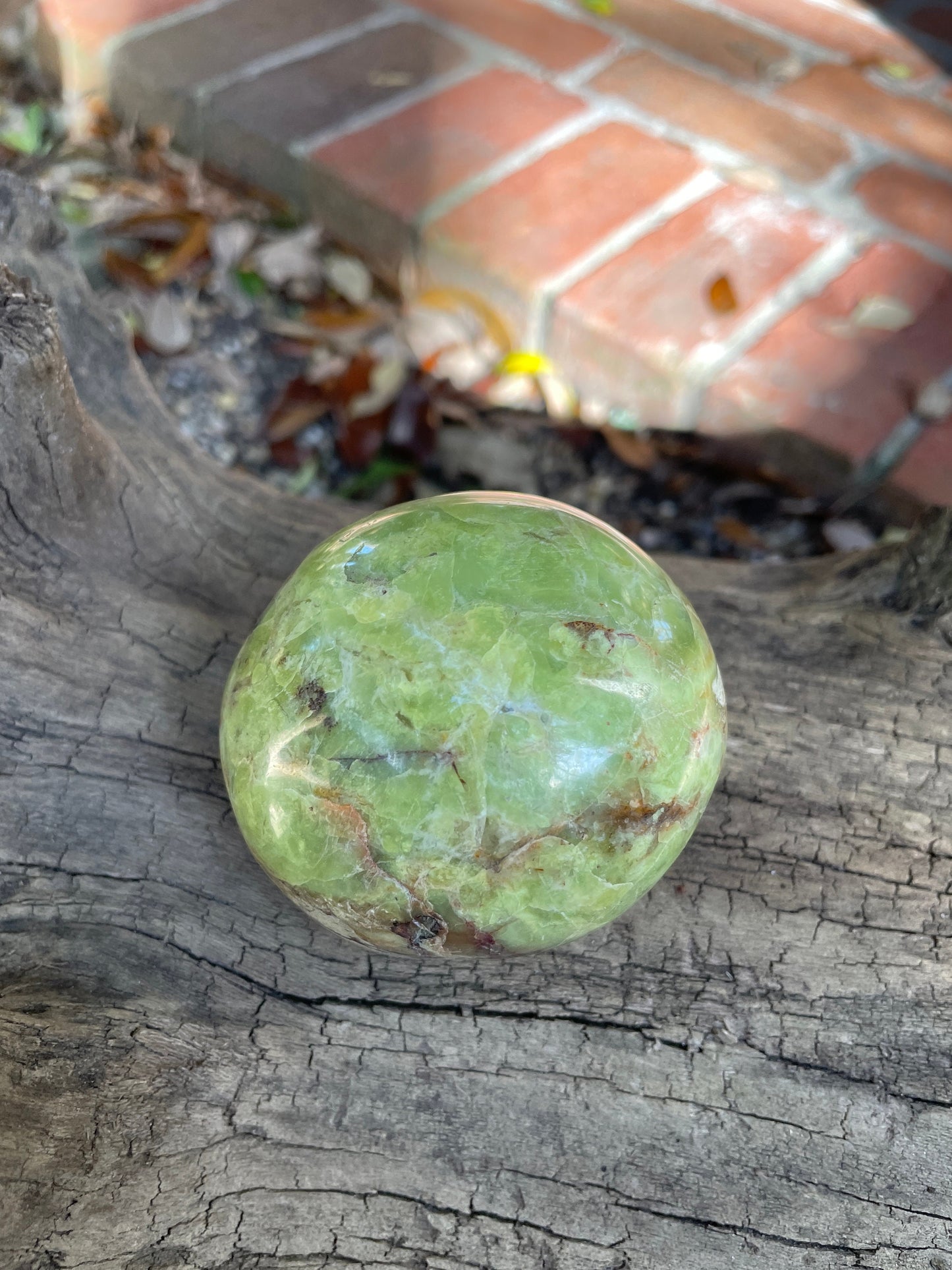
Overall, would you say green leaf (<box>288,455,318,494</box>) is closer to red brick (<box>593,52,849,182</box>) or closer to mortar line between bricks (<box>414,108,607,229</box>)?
mortar line between bricks (<box>414,108,607,229</box>)

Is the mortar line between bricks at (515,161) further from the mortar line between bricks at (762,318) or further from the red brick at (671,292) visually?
the mortar line between bricks at (762,318)

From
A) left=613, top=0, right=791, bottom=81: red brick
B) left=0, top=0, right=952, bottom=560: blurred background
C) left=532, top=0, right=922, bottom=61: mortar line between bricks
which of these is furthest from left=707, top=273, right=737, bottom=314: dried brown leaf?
left=532, top=0, right=922, bottom=61: mortar line between bricks

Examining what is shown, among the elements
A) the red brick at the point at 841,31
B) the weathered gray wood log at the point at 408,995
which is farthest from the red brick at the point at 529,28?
the weathered gray wood log at the point at 408,995

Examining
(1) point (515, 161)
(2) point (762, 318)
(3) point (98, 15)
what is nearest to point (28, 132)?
(3) point (98, 15)

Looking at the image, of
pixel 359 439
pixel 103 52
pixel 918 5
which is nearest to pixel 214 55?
pixel 103 52

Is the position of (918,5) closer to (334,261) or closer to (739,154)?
(739,154)
